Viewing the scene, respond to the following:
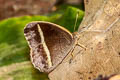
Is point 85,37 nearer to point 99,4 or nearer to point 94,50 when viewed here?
point 94,50

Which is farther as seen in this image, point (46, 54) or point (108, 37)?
point (46, 54)

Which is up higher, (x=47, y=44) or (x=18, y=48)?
(x=47, y=44)

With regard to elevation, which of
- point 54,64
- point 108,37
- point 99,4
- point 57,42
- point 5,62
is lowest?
point 5,62

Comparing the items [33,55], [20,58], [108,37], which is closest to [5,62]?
[20,58]

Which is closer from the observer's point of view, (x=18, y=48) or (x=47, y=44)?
(x=47, y=44)

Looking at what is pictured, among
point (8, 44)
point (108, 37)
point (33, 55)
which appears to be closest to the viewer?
point (108, 37)
